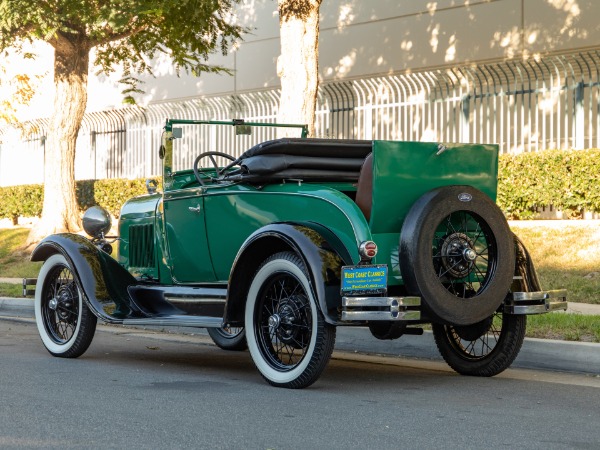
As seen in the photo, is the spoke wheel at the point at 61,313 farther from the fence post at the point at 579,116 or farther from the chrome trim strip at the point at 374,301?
the fence post at the point at 579,116

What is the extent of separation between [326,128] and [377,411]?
1564 cm

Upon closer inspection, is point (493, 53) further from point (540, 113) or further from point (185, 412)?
point (185, 412)

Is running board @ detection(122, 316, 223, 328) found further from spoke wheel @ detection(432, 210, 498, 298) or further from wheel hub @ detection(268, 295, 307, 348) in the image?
spoke wheel @ detection(432, 210, 498, 298)

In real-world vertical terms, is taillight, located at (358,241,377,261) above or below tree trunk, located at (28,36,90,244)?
below

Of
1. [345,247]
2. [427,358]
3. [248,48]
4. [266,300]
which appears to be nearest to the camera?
[345,247]

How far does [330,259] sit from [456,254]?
89 cm

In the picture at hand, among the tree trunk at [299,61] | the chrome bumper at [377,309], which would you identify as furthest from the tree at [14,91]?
the chrome bumper at [377,309]

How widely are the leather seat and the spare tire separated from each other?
1.10 ft

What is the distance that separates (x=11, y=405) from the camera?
21.1 ft

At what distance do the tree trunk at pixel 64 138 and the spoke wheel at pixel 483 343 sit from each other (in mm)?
14311

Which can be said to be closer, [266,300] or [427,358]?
[266,300]

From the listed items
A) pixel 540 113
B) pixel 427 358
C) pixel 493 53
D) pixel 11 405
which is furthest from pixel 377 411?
pixel 493 53

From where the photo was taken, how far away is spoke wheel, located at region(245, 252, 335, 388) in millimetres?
7059

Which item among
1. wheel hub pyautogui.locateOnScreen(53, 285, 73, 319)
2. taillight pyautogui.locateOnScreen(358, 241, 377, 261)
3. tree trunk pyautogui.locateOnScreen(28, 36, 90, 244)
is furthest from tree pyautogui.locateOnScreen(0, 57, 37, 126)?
taillight pyautogui.locateOnScreen(358, 241, 377, 261)
